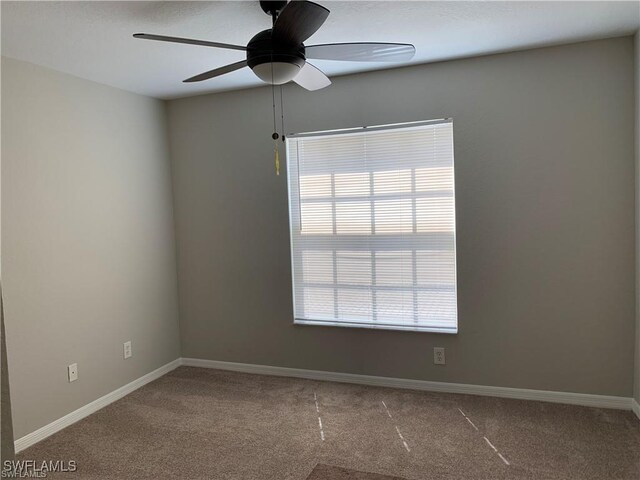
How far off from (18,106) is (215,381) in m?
2.41

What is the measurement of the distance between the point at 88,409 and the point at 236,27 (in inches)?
108

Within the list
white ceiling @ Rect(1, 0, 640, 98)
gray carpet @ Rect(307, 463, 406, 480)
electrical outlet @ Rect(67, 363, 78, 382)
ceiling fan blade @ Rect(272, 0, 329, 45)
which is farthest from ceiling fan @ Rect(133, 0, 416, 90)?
electrical outlet @ Rect(67, 363, 78, 382)

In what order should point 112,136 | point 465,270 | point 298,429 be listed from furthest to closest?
point 112,136 → point 465,270 → point 298,429

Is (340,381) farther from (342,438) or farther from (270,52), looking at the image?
(270,52)

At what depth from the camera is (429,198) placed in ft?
11.5

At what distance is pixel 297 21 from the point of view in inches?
70.7

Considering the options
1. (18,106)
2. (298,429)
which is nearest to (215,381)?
(298,429)

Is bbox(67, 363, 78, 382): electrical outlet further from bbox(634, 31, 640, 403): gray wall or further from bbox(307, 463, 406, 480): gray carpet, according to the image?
bbox(634, 31, 640, 403): gray wall

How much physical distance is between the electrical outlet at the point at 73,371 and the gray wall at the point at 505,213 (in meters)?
1.36

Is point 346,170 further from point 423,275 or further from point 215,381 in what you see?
point 215,381

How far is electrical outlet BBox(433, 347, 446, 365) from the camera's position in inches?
138

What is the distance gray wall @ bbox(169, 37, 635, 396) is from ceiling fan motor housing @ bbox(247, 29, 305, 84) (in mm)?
1575

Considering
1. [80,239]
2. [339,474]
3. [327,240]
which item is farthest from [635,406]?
[80,239]

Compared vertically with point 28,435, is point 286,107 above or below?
above
